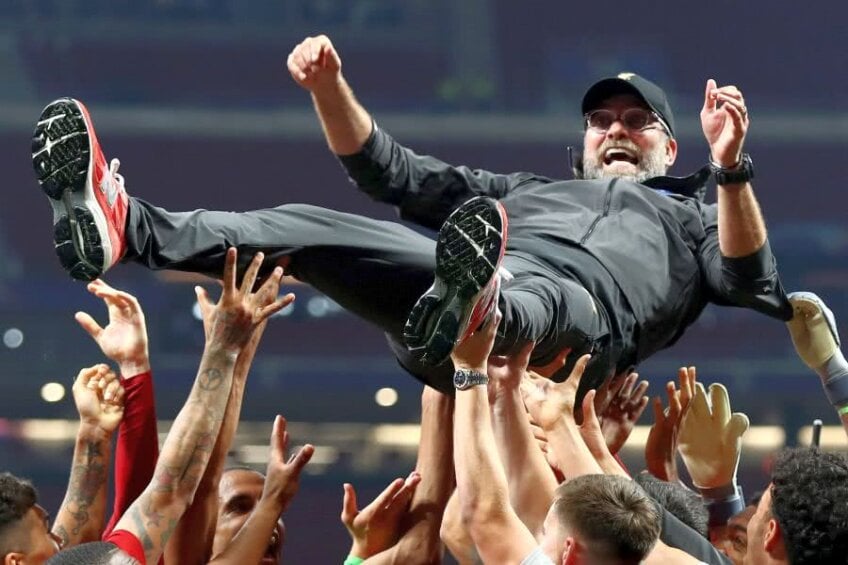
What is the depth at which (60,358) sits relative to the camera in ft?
35.0

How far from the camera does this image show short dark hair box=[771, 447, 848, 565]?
2.06 metres

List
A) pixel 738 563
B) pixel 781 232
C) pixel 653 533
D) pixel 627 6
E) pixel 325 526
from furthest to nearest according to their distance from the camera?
pixel 627 6 < pixel 781 232 < pixel 325 526 < pixel 738 563 < pixel 653 533

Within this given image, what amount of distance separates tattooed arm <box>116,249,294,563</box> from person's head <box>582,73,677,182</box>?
1083 millimetres

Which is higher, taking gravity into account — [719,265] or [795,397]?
[719,265]

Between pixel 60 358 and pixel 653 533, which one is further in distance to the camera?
pixel 60 358

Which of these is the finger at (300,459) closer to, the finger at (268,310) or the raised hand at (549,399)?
the finger at (268,310)

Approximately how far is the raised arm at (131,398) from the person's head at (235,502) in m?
0.28

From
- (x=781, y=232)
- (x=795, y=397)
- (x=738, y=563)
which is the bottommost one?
(x=795, y=397)

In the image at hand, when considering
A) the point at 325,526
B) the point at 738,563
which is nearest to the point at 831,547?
the point at 738,563

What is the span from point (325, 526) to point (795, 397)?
14.6 ft

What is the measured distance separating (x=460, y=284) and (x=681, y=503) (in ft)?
1.95

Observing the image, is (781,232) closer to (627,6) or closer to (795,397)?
(795,397)

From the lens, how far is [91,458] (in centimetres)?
250

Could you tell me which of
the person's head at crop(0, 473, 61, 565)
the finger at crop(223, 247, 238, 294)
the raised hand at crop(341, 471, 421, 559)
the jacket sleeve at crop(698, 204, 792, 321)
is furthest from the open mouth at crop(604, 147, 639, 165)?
the person's head at crop(0, 473, 61, 565)
